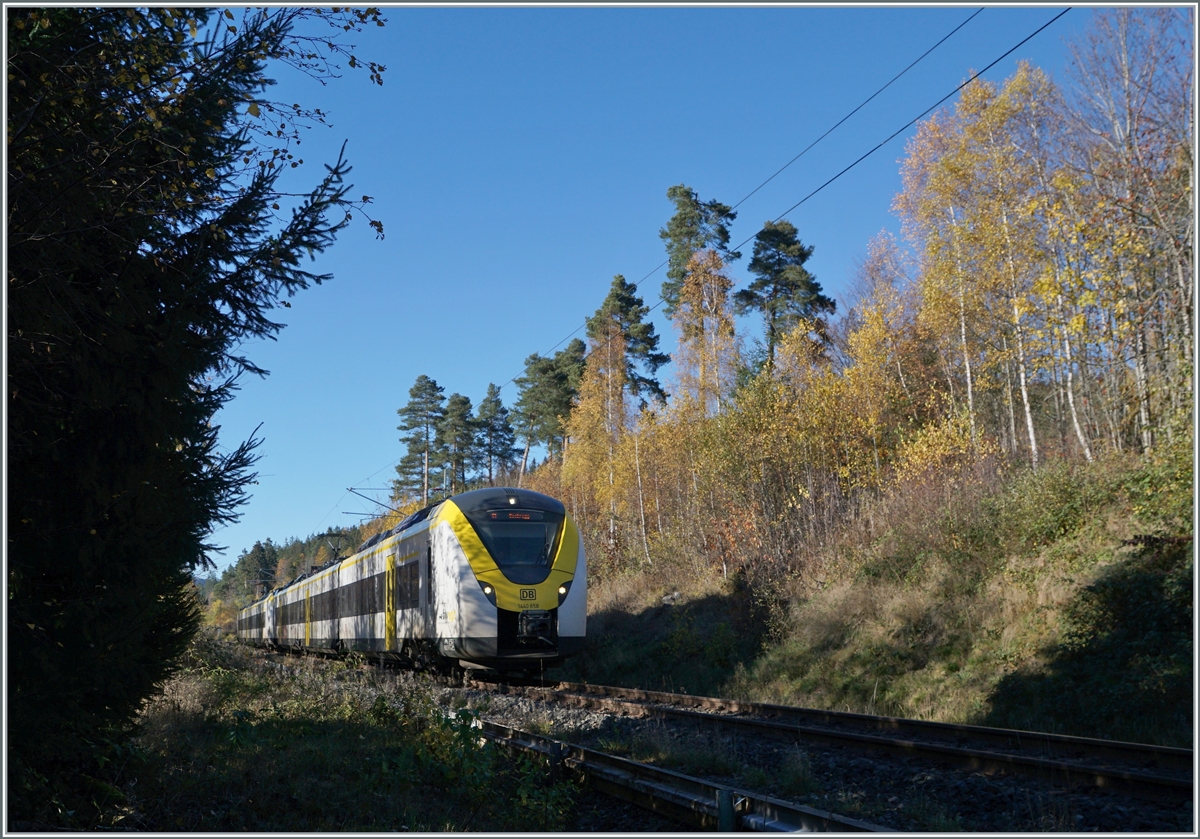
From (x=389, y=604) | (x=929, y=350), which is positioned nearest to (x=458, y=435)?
(x=929, y=350)

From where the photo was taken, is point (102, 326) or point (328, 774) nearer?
point (102, 326)

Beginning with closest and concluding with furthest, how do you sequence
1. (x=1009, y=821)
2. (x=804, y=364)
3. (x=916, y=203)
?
1. (x=1009, y=821)
2. (x=916, y=203)
3. (x=804, y=364)

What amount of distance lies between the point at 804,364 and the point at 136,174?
83.9ft

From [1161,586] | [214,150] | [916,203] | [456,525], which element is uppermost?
[916,203]

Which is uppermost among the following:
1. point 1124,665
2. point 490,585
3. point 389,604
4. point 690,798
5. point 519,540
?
point 519,540

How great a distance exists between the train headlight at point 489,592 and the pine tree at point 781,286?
26195 millimetres

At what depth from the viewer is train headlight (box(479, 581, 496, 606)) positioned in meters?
14.3

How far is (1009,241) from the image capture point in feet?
67.2

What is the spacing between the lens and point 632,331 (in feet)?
137

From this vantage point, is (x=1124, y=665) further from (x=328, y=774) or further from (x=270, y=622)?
(x=270, y=622)

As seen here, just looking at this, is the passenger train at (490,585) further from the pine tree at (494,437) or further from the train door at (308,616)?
the pine tree at (494,437)

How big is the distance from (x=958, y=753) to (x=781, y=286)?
33.3 metres

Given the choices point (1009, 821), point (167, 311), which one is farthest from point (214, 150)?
point (1009, 821)

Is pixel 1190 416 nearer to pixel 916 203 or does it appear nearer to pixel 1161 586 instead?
pixel 1161 586
